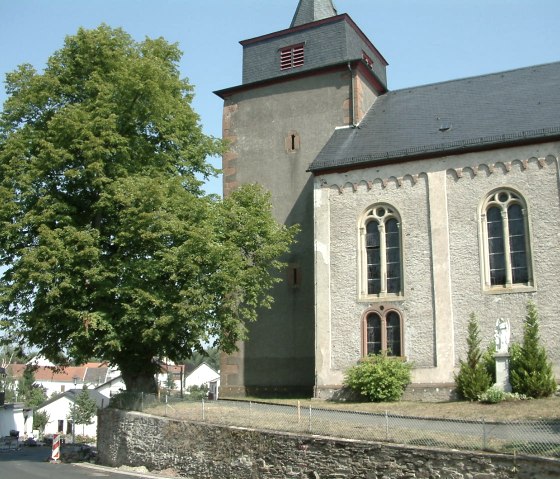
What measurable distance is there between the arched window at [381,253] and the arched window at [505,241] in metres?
2.75

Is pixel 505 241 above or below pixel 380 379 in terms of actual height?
above

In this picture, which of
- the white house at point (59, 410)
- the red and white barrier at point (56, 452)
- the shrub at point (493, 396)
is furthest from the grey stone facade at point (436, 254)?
the white house at point (59, 410)

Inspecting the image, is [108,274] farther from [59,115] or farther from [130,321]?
[59,115]

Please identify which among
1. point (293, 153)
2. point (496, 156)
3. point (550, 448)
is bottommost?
point (550, 448)

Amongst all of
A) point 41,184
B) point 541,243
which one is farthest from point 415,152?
point 41,184

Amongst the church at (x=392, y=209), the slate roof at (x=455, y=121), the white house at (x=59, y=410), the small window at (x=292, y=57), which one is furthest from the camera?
the white house at (x=59, y=410)

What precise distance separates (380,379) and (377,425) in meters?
5.82

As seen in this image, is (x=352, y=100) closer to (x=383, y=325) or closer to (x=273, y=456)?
(x=383, y=325)

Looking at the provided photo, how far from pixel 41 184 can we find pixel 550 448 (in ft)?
51.3

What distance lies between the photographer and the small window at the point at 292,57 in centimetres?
2706

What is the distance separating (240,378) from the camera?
81.5ft

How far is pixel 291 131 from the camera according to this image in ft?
86.3

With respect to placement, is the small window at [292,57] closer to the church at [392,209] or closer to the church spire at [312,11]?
the church at [392,209]

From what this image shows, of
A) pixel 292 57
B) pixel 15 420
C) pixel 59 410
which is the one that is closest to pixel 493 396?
pixel 292 57
